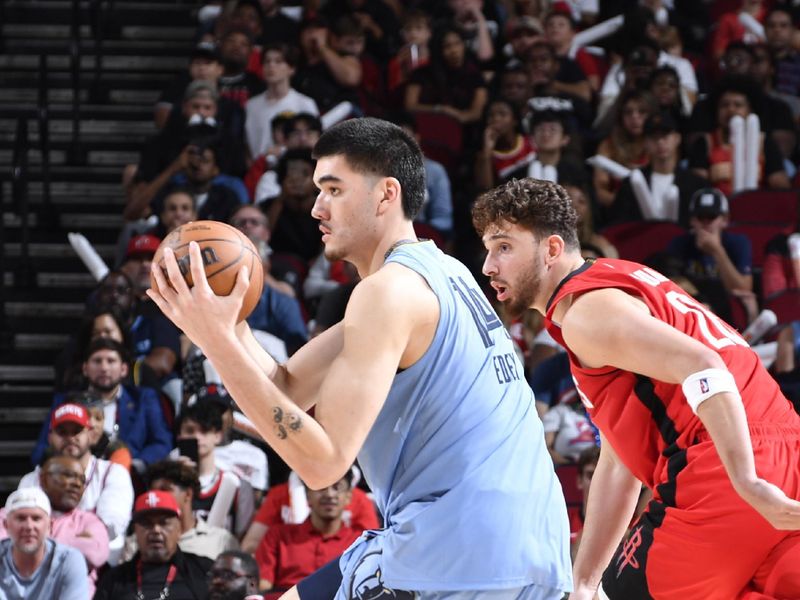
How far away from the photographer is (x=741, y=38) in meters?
12.7

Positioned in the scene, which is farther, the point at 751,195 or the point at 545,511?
the point at 751,195

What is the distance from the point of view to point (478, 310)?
344 cm

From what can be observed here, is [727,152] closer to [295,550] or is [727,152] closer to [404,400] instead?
[295,550]

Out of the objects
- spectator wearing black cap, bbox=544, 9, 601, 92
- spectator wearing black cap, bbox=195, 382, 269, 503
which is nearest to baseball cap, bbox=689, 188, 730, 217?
spectator wearing black cap, bbox=544, 9, 601, 92

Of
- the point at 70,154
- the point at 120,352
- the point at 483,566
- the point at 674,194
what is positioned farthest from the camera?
the point at 70,154

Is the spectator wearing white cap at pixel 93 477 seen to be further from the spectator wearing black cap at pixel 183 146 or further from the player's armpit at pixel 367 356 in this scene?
the player's armpit at pixel 367 356

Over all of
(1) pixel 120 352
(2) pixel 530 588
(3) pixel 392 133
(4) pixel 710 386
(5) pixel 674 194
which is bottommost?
(1) pixel 120 352

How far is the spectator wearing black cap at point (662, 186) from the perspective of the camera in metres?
10.1

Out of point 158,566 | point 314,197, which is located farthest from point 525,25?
point 158,566

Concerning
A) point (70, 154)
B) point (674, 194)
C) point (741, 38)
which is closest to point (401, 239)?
point (674, 194)

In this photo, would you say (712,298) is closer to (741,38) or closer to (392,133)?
(741,38)

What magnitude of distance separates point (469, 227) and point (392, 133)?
23.8 ft

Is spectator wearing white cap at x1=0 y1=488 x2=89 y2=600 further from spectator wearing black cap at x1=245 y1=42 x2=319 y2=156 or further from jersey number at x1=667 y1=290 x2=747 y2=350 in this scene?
spectator wearing black cap at x1=245 y1=42 x2=319 y2=156

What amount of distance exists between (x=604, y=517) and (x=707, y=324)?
72 centimetres
